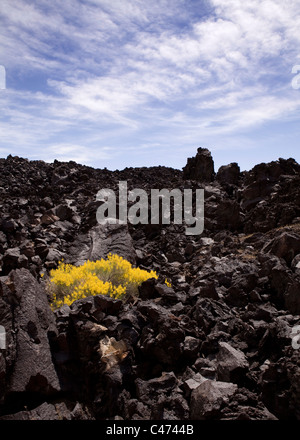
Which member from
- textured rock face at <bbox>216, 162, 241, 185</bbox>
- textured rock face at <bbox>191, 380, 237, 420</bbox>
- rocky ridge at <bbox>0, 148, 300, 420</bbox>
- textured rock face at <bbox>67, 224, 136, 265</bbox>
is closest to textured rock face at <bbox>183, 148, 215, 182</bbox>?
textured rock face at <bbox>216, 162, 241, 185</bbox>

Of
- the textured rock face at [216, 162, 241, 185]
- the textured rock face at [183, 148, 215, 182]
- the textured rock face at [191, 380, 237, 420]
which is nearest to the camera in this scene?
the textured rock face at [191, 380, 237, 420]

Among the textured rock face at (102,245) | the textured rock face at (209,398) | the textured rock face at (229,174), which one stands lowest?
the textured rock face at (209,398)

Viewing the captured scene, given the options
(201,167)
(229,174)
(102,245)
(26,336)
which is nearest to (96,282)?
(26,336)

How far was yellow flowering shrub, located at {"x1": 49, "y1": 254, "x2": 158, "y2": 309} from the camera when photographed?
21.5 ft

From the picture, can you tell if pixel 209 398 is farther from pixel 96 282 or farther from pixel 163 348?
pixel 96 282

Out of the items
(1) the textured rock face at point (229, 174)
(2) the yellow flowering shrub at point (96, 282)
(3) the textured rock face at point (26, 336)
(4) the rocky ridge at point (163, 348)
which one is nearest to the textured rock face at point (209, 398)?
(4) the rocky ridge at point (163, 348)

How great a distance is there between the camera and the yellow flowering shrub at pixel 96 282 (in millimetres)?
6539

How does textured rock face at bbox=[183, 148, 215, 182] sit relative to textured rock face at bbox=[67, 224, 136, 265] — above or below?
above

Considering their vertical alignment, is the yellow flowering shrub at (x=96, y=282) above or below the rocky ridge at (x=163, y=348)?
above

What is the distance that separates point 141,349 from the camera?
199 inches

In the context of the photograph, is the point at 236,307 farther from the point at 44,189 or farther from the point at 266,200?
the point at 44,189

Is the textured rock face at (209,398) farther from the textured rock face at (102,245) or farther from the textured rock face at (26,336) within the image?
the textured rock face at (102,245)

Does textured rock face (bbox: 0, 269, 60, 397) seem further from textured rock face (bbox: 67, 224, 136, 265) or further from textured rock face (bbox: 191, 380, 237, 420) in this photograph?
textured rock face (bbox: 67, 224, 136, 265)

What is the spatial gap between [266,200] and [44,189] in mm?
11016
